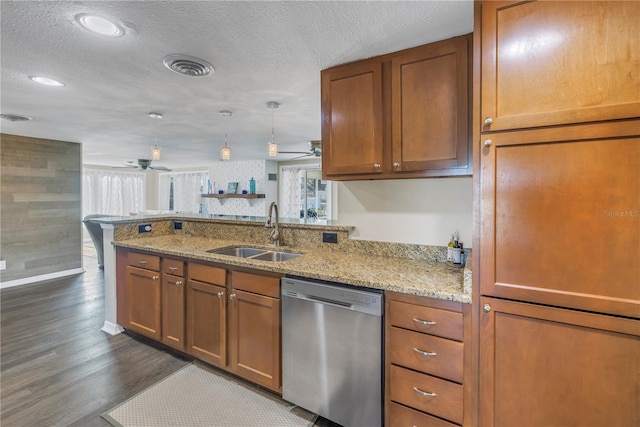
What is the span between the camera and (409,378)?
150 cm

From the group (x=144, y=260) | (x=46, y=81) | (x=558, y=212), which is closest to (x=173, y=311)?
(x=144, y=260)

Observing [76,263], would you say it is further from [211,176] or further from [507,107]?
[507,107]

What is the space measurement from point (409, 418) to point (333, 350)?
0.50 meters

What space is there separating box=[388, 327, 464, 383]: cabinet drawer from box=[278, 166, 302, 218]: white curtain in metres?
6.06

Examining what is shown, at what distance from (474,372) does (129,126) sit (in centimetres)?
456

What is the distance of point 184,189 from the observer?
9.34 metres

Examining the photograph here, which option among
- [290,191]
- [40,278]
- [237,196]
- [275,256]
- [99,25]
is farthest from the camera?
[290,191]

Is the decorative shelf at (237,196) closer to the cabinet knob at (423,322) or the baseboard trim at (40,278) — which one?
the baseboard trim at (40,278)

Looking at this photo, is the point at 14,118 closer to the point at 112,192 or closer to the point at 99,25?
the point at 99,25

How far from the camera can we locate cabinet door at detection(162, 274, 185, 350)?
236cm

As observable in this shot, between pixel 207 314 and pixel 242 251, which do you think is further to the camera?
pixel 242 251

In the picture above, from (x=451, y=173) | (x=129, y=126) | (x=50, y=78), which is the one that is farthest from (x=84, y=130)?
(x=451, y=173)

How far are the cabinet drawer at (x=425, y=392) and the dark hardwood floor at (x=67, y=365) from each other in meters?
0.56

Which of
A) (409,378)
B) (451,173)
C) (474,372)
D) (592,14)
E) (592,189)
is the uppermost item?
(592,14)
